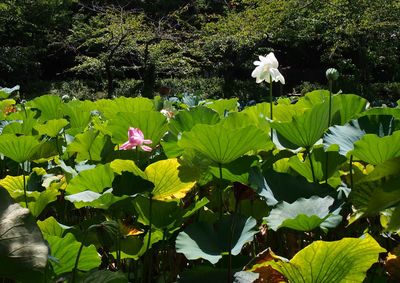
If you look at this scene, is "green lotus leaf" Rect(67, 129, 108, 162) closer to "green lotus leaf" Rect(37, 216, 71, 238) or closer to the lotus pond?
the lotus pond

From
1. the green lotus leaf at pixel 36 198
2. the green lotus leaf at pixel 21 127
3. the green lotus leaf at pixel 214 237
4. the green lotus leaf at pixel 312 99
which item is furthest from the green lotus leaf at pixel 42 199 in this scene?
the green lotus leaf at pixel 312 99

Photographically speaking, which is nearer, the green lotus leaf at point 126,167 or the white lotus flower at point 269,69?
the green lotus leaf at point 126,167

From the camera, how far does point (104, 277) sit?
1.59ft

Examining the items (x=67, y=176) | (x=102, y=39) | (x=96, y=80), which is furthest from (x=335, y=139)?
(x=96, y=80)

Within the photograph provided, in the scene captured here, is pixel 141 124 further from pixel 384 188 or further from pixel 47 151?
pixel 384 188

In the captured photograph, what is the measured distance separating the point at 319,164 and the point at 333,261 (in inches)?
9.4

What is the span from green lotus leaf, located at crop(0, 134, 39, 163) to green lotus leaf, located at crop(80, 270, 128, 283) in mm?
320

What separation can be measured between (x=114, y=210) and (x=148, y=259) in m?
0.10

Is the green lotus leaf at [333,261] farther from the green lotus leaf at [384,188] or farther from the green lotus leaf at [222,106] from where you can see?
the green lotus leaf at [222,106]

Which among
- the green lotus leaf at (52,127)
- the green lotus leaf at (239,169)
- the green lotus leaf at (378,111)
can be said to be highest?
the green lotus leaf at (378,111)

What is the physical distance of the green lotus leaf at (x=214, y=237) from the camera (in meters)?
0.53

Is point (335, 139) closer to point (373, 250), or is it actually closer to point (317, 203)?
point (317, 203)

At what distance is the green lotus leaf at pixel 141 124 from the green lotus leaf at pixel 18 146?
0.38 feet

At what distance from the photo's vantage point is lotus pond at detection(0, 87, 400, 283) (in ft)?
1.37
